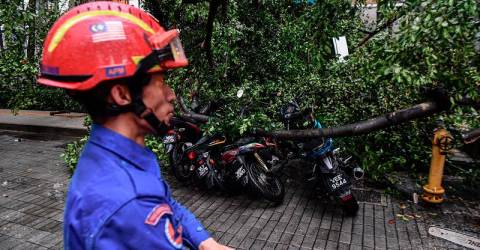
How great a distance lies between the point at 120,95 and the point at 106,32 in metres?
0.28

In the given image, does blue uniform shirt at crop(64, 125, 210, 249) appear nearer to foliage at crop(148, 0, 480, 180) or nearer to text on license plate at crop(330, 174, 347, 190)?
foliage at crop(148, 0, 480, 180)

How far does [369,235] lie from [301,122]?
6.23 feet

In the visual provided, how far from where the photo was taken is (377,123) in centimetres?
489

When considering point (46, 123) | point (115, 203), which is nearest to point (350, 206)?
point (115, 203)

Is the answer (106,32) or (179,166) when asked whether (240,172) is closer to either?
(179,166)

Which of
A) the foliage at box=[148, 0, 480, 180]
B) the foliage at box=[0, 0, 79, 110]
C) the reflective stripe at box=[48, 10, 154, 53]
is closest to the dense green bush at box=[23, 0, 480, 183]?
the foliage at box=[148, 0, 480, 180]

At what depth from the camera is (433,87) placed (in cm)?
462

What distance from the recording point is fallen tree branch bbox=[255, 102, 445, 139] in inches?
183

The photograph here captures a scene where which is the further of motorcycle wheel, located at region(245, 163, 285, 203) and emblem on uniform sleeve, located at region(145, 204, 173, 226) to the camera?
motorcycle wheel, located at region(245, 163, 285, 203)

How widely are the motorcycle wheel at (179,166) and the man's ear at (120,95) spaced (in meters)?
4.71

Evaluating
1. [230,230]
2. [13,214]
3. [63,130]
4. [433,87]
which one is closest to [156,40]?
[230,230]

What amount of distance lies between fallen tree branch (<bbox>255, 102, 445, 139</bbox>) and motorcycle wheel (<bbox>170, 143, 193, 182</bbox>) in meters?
2.05

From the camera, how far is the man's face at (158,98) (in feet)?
4.82

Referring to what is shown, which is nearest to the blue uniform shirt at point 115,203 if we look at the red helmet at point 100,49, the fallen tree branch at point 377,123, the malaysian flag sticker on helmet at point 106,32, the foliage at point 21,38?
the red helmet at point 100,49
